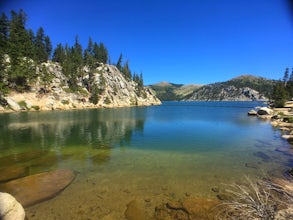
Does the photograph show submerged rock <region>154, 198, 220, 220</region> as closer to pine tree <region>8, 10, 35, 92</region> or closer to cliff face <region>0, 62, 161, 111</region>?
cliff face <region>0, 62, 161, 111</region>

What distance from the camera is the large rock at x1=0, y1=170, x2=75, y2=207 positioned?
11.4 m

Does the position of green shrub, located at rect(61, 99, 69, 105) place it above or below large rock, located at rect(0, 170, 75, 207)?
above

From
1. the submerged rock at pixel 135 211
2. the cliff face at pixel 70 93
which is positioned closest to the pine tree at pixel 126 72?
the cliff face at pixel 70 93

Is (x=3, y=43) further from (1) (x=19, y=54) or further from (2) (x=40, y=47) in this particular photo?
(2) (x=40, y=47)

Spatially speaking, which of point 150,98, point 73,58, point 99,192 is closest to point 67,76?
point 73,58

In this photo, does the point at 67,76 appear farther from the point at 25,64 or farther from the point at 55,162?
the point at 55,162

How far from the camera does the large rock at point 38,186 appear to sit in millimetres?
11367

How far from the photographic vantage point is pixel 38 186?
41.7ft

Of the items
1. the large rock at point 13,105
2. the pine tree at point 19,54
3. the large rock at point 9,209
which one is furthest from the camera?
the pine tree at point 19,54

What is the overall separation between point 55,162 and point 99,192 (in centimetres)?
852

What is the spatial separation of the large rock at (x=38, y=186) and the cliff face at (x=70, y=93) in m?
74.0

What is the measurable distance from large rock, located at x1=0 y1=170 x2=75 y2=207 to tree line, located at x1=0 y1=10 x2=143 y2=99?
237ft

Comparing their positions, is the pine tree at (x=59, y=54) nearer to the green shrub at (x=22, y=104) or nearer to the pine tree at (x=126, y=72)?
the green shrub at (x=22, y=104)

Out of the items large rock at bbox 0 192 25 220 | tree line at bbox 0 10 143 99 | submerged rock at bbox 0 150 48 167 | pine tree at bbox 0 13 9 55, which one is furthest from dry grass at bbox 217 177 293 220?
pine tree at bbox 0 13 9 55
